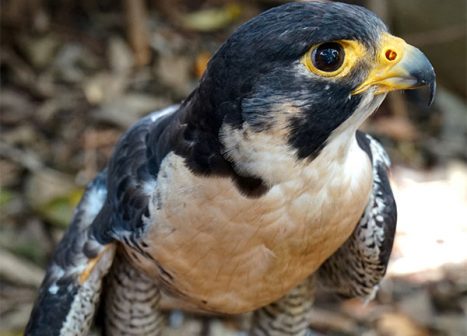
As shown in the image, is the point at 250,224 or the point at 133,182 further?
the point at 133,182

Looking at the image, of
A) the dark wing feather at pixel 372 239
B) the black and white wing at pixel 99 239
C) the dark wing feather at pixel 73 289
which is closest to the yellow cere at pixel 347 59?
the dark wing feather at pixel 372 239

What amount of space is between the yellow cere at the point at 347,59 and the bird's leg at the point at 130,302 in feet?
3.97

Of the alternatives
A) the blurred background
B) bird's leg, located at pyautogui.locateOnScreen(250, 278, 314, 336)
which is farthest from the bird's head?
the blurred background

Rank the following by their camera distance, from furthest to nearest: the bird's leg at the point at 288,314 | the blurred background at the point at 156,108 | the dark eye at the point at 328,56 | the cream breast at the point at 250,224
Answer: the blurred background at the point at 156,108
the bird's leg at the point at 288,314
the cream breast at the point at 250,224
the dark eye at the point at 328,56

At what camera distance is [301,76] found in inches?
106

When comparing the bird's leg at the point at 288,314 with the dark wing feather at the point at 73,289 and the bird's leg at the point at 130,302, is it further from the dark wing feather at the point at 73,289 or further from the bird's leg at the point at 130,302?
the dark wing feather at the point at 73,289

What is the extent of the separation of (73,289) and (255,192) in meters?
0.93

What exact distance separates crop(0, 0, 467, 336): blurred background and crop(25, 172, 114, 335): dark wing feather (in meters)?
1.05

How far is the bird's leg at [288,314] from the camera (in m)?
3.81

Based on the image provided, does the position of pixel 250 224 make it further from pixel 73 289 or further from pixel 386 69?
pixel 73 289

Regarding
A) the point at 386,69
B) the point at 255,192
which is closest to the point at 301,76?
the point at 386,69

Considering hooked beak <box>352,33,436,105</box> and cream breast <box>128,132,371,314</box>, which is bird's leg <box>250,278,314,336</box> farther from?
hooked beak <box>352,33,436,105</box>

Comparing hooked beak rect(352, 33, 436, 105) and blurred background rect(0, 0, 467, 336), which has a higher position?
hooked beak rect(352, 33, 436, 105)

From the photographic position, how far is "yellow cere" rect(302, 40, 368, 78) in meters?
2.68
